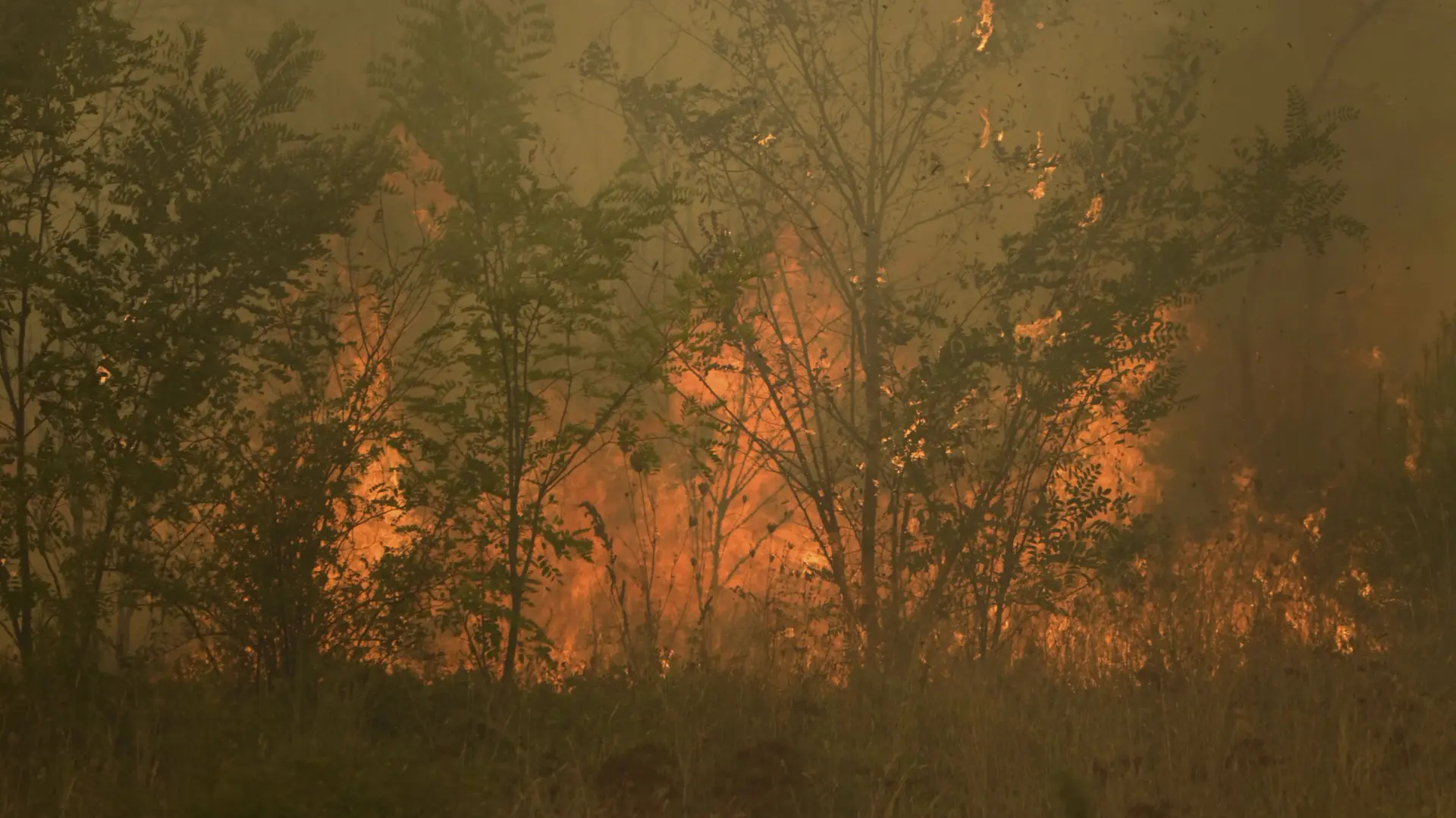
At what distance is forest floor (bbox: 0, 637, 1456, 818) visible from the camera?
425 cm

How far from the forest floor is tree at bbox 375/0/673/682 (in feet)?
2.43

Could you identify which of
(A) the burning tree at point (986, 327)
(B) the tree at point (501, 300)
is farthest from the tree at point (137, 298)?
(A) the burning tree at point (986, 327)

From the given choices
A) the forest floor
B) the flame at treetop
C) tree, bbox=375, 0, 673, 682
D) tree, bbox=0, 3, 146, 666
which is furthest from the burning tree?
tree, bbox=0, 3, 146, 666

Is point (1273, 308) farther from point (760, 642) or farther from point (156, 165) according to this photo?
point (156, 165)

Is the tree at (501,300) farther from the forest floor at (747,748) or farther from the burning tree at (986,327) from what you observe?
the forest floor at (747,748)

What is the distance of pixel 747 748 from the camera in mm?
4723

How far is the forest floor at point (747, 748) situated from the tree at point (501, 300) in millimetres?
740

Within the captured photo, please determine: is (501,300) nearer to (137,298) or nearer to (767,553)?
(137,298)

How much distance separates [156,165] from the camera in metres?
6.09

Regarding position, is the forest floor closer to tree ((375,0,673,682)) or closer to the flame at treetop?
the flame at treetop

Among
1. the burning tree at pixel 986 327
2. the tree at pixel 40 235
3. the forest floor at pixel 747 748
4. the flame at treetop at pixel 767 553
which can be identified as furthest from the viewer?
the burning tree at pixel 986 327

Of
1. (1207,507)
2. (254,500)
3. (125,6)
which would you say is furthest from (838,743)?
(125,6)

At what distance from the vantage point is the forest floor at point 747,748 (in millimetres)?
4250

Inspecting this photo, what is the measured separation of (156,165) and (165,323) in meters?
0.78
